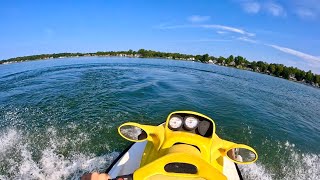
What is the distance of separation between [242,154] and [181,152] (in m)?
2.54

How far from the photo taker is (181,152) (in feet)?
14.3

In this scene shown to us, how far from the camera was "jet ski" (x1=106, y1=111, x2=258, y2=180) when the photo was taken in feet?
13.4

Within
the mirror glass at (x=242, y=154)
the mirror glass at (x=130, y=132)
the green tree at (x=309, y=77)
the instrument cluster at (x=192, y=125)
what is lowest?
the green tree at (x=309, y=77)

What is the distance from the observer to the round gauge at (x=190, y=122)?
5.77 m

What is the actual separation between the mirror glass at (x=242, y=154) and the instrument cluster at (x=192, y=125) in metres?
0.99

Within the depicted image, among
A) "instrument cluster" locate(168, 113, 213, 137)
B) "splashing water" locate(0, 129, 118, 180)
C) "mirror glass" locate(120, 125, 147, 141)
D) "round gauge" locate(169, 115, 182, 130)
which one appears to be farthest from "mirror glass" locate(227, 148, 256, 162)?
"splashing water" locate(0, 129, 118, 180)

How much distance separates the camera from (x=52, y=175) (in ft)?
27.0

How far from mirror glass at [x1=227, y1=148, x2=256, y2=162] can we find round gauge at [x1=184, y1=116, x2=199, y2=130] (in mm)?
1216

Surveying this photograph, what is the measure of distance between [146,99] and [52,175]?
968cm

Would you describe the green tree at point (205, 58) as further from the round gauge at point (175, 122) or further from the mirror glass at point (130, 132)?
the round gauge at point (175, 122)

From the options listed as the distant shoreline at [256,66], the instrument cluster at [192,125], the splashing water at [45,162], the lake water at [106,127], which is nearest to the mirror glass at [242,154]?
the instrument cluster at [192,125]

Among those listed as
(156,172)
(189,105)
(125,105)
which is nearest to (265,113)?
(189,105)

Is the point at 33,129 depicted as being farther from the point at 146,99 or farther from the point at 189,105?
the point at 189,105

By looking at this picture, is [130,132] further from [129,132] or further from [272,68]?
[272,68]
